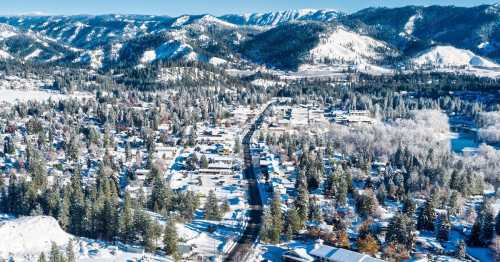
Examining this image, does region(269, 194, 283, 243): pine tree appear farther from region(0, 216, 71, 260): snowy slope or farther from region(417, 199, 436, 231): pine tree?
region(0, 216, 71, 260): snowy slope

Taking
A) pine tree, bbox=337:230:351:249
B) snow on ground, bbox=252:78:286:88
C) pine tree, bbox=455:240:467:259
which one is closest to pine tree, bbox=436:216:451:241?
pine tree, bbox=455:240:467:259

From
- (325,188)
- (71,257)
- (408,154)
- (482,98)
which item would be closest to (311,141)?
(408,154)

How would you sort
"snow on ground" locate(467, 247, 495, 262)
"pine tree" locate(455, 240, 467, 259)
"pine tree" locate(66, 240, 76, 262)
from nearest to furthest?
"pine tree" locate(66, 240, 76, 262) → "pine tree" locate(455, 240, 467, 259) → "snow on ground" locate(467, 247, 495, 262)

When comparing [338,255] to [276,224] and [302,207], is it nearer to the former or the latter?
[276,224]

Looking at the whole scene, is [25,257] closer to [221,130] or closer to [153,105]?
[221,130]

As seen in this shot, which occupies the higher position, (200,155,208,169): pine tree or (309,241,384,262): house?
(200,155,208,169): pine tree

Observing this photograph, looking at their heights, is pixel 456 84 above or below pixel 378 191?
above

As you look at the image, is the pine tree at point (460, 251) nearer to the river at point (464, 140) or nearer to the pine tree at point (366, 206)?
the pine tree at point (366, 206)

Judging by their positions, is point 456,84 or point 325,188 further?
point 456,84
